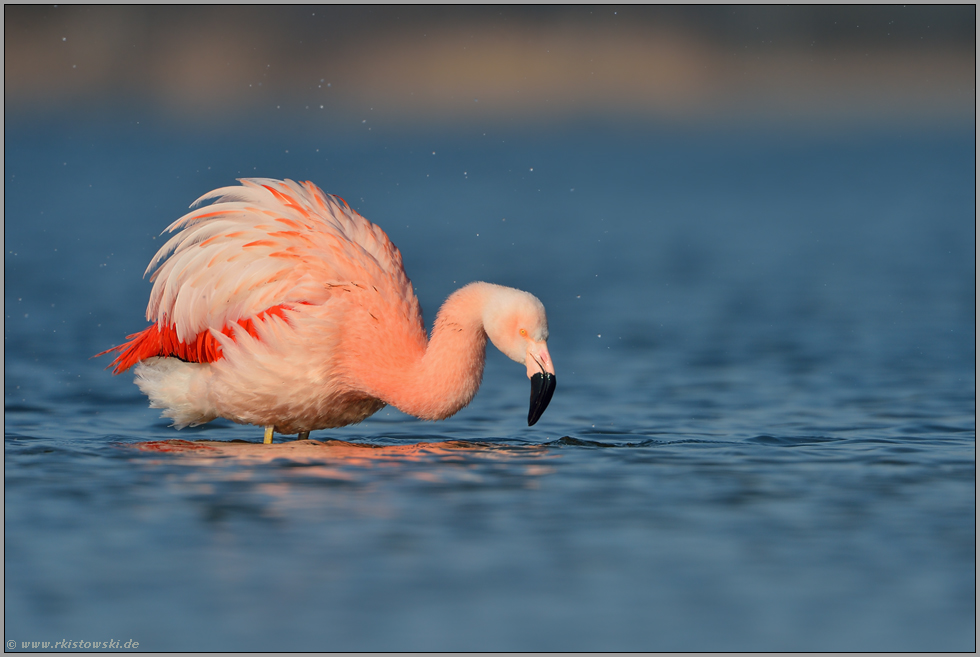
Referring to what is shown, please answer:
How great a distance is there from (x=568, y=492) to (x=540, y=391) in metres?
0.55

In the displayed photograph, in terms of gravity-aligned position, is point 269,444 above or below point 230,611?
above

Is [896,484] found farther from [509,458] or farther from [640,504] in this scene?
[509,458]

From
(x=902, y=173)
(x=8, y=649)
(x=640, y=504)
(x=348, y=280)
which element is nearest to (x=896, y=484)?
(x=640, y=504)

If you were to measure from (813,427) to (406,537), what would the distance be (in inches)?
132

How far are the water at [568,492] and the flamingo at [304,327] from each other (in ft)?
0.96

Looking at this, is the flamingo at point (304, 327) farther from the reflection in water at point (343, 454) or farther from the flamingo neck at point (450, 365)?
the reflection in water at point (343, 454)

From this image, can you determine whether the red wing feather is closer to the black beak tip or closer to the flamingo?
the flamingo

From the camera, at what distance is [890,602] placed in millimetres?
4625

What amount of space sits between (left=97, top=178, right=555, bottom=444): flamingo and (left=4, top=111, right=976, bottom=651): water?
0.96 ft

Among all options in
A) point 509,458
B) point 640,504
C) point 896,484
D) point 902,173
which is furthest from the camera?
point 902,173

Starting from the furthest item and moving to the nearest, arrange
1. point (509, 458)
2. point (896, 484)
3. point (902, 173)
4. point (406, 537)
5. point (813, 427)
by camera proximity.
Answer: point (902, 173)
point (813, 427)
point (509, 458)
point (896, 484)
point (406, 537)

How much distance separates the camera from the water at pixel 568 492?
4.44 m

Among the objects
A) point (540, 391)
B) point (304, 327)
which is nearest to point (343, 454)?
point (304, 327)

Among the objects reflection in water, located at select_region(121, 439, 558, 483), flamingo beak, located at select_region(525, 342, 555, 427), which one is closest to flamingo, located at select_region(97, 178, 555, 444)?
flamingo beak, located at select_region(525, 342, 555, 427)
